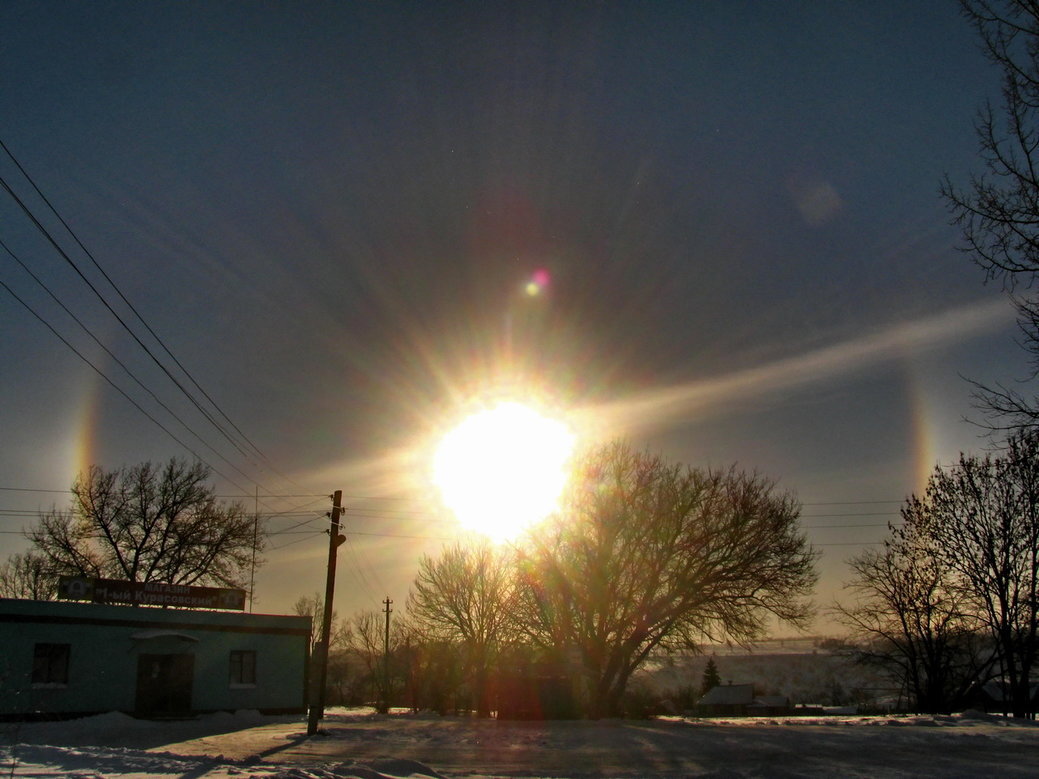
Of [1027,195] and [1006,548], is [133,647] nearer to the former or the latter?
[1027,195]

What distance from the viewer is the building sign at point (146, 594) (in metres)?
33.4

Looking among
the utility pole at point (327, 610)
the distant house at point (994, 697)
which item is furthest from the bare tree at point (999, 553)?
the utility pole at point (327, 610)

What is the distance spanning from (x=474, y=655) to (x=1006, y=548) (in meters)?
29.3

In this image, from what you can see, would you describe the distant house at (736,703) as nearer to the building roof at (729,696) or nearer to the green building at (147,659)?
the building roof at (729,696)

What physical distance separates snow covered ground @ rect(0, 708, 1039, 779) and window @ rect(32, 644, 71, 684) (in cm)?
240

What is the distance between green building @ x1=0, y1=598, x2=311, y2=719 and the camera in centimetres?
2886

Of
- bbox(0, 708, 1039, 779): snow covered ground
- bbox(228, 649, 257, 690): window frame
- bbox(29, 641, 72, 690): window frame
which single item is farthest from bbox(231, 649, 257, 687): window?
bbox(29, 641, 72, 690): window frame

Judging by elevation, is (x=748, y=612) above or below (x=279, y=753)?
above

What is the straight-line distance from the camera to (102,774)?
1240 centimetres

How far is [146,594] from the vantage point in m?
34.8

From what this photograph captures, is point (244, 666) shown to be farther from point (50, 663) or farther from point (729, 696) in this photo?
point (729, 696)

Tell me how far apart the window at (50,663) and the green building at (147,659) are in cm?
4

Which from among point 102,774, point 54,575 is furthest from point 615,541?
point 54,575

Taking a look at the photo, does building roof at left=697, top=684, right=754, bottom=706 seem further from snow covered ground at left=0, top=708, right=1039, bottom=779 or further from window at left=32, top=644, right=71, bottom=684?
window at left=32, top=644, right=71, bottom=684
